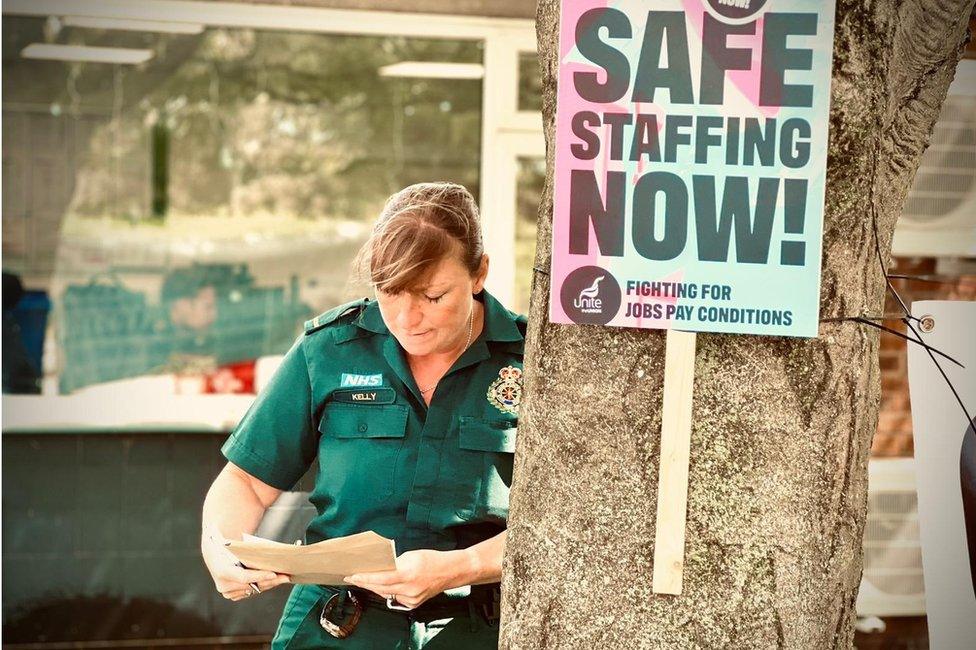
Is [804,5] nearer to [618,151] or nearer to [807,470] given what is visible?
[618,151]

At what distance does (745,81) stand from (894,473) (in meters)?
4.25

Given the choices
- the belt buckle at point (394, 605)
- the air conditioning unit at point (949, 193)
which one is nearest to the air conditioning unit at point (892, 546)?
the air conditioning unit at point (949, 193)

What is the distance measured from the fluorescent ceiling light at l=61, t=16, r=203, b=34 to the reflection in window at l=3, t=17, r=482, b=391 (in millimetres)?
32

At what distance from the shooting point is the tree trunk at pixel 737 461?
66.6 inches

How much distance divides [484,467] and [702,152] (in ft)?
3.43

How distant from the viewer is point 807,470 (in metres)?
1.70

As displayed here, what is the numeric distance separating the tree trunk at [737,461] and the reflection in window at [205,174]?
154 inches

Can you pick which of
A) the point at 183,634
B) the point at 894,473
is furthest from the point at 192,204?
the point at 894,473

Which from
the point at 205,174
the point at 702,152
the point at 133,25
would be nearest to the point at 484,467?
the point at 702,152

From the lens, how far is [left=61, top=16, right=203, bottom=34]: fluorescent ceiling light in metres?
5.37

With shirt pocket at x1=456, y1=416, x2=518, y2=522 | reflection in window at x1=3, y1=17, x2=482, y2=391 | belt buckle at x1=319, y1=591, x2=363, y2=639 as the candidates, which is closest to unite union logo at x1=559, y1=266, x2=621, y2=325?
shirt pocket at x1=456, y1=416, x2=518, y2=522

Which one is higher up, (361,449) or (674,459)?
(674,459)

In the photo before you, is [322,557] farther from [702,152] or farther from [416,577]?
[702,152]

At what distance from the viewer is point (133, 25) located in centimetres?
539
